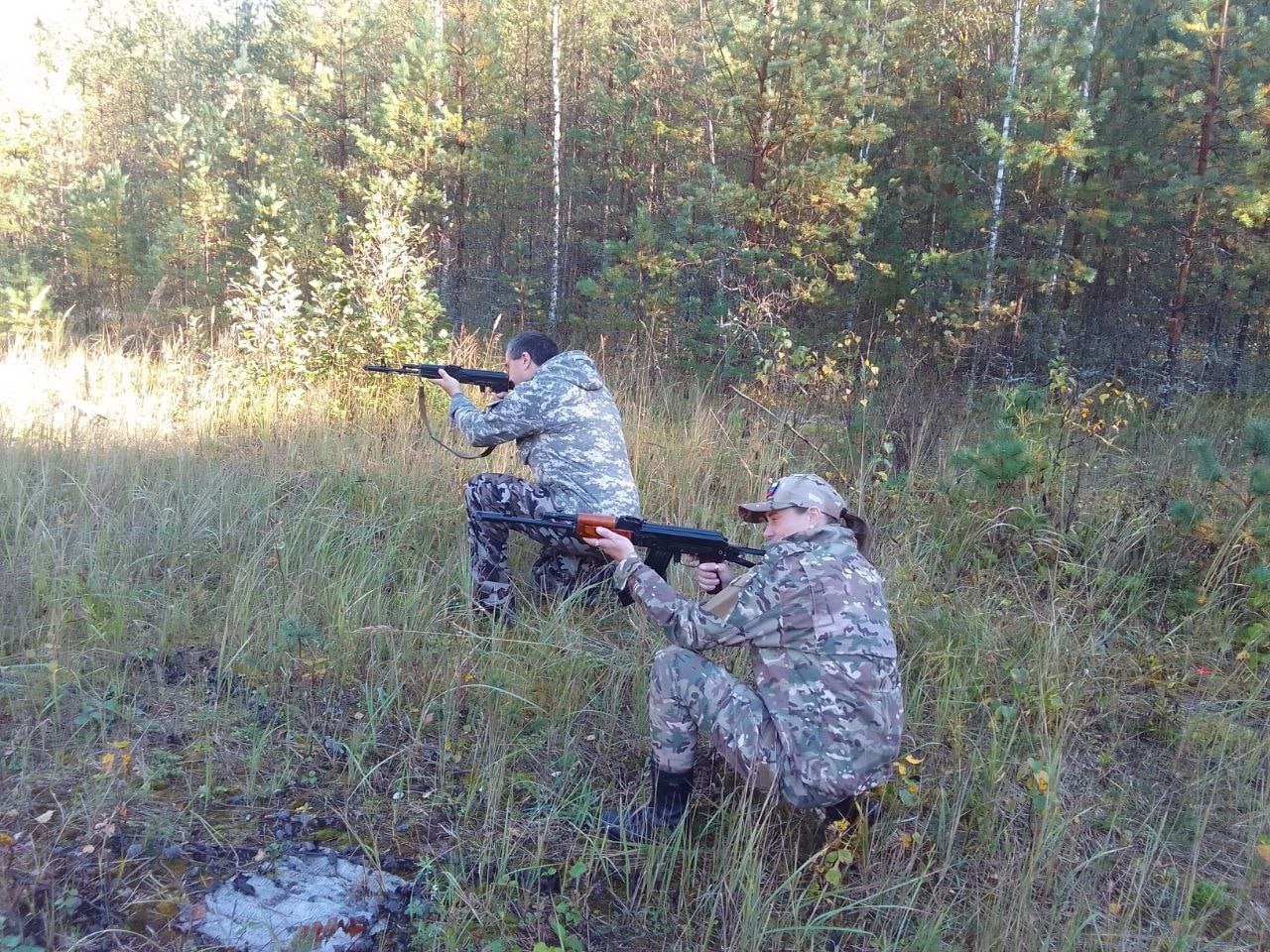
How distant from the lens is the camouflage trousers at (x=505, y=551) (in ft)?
14.4

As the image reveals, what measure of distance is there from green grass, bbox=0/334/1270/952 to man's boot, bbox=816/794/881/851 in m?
0.07

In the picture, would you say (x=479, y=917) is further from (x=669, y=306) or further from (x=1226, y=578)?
(x=669, y=306)

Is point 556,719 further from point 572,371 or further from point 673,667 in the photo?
point 572,371

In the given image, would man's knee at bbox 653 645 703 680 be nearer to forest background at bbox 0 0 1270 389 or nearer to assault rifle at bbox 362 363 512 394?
assault rifle at bbox 362 363 512 394

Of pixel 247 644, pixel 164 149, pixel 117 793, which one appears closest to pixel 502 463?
pixel 247 644

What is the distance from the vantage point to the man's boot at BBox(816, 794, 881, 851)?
280 cm

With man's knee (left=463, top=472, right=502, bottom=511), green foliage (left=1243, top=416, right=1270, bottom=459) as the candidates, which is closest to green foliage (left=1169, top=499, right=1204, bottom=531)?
green foliage (left=1243, top=416, right=1270, bottom=459)

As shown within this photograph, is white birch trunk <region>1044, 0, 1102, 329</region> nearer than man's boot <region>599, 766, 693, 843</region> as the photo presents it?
No

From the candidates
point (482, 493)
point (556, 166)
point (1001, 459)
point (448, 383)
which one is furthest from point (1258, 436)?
point (556, 166)

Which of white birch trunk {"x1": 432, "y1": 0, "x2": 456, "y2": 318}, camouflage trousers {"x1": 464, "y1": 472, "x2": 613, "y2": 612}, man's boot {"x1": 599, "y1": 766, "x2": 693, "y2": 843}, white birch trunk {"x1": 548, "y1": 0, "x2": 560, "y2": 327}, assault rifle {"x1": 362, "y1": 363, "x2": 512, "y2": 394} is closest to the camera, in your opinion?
man's boot {"x1": 599, "y1": 766, "x2": 693, "y2": 843}

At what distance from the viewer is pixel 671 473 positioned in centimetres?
582

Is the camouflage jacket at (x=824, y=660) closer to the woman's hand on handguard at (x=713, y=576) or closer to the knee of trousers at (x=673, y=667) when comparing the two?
the knee of trousers at (x=673, y=667)

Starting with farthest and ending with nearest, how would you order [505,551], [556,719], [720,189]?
[720,189] → [505,551] → [556,719]

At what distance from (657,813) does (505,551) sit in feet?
6.18
